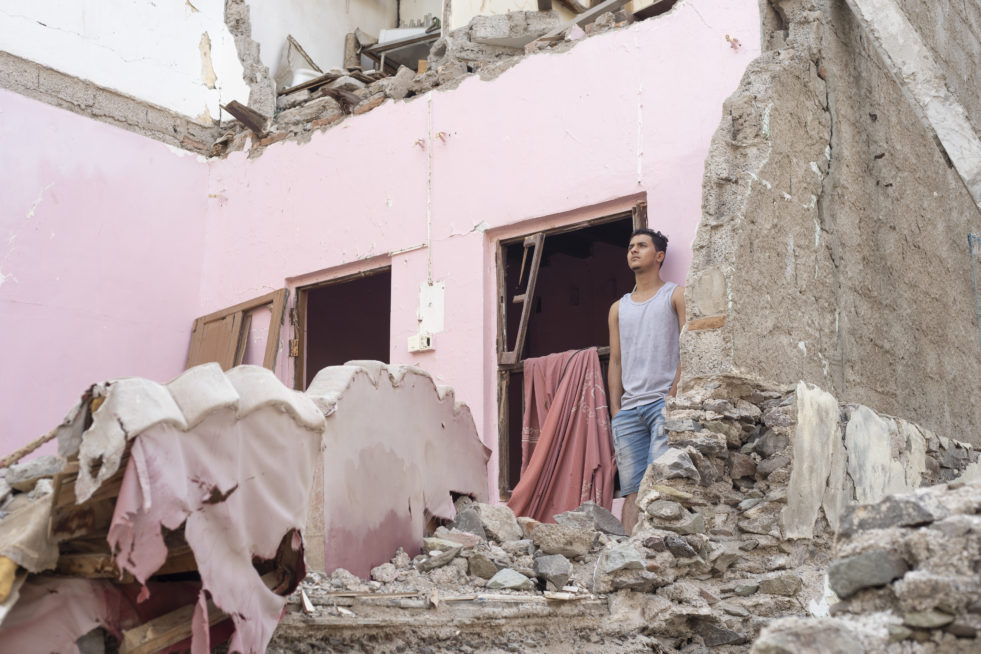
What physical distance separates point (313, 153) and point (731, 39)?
12.2 feet

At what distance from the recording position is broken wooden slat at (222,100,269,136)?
8430mm

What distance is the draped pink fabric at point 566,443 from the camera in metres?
5.93

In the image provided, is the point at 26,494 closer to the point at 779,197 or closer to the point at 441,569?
the point at 441,569

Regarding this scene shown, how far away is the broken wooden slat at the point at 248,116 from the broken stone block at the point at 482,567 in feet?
17.3

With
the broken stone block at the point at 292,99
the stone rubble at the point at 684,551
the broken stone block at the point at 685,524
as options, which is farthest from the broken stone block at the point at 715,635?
the broken stone block at the point at 292,99

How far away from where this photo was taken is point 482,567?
14.4 ft

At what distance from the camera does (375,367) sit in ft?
14.8

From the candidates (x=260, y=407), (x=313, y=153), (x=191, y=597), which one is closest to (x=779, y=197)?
(x=260, y=407)

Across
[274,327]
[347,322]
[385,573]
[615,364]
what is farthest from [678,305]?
[347,322]

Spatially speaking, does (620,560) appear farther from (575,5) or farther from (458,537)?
(575,5)

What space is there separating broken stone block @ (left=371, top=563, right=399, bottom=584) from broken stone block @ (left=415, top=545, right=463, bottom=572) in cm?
13

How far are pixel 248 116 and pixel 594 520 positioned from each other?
5.12m

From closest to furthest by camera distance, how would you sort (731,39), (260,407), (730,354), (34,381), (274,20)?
(260,407)
(730,354)
(731,39)
(34,381)
(274,20)

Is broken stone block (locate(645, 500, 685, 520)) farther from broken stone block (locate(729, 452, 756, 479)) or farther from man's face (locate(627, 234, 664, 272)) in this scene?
man's face (locate(627, 234, 664, 272))
